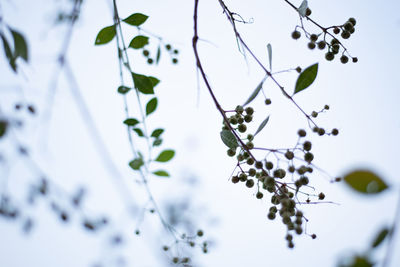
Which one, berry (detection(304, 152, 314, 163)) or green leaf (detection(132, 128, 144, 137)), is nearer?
berry (detection(304, 152, 314, 163))

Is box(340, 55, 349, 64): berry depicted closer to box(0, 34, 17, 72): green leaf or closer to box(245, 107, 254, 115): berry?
box(245, 107, 254, 115): berry

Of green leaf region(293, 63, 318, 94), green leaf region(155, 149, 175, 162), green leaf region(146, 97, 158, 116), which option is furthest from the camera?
green leaf region(155, 149, 175, 162)

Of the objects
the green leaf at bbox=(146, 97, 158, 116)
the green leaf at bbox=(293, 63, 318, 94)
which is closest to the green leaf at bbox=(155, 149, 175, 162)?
the green leaf at bbox=(146, 97, 158, 116)

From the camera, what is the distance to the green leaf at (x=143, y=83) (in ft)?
4.33

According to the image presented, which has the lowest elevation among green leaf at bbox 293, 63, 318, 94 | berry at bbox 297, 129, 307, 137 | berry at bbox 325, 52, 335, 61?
berry at bbox 297, 129, 307, 137

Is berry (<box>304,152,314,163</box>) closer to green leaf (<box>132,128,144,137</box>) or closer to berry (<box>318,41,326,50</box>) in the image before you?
berry (<box>318,41,326,50</box>)

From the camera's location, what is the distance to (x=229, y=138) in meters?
1.10

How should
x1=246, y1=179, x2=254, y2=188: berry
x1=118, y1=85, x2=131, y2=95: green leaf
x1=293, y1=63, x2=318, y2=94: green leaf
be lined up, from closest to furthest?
1. x1=293, y1=63, x2=318, y2=94: green leaf
2. x1=246, y1=179, x2=254, y2=188: berry
3. x1=118, y1=85, x2=131, y2=95: green leaf

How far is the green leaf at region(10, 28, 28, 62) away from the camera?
4.12 feet

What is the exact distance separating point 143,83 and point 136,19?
0.85ft

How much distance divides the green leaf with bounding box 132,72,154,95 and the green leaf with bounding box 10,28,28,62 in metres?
0.41

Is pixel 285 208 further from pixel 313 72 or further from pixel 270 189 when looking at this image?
pixel 313 72

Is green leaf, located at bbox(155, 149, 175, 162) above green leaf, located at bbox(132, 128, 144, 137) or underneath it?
underneath

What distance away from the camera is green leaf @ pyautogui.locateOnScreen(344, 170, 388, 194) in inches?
27.3
